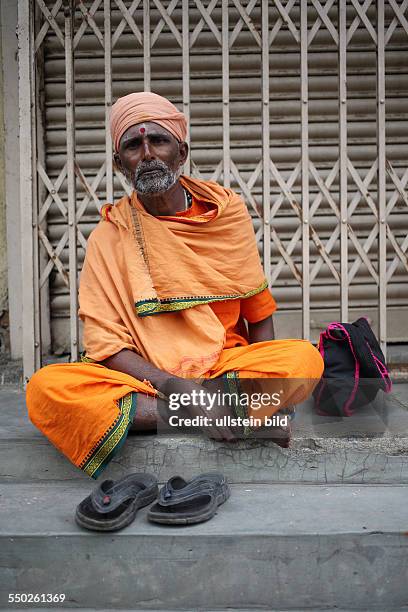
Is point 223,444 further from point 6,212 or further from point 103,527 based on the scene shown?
point 6,212

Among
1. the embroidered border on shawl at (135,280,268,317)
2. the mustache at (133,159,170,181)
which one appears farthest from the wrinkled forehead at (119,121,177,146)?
the embroidered border on shawl at (135,280,268,317)

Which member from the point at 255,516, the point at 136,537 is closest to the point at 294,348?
the point at 255,516

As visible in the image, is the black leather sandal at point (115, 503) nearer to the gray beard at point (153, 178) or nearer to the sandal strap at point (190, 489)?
the sandal strap at point (190, 489)

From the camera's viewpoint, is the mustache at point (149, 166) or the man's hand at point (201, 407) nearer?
the man's hand at point (201, 407)

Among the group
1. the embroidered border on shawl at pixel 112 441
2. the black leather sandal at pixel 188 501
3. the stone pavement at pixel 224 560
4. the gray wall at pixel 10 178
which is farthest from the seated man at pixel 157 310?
the gray wall at pixel 10 178

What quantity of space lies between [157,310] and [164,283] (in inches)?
4.9

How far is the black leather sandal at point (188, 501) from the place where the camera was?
2.53 meters

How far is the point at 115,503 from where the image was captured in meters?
Result: 2.54

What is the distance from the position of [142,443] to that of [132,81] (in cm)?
260

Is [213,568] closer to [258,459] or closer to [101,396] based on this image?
[258,459]

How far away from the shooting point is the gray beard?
3195 millimetres

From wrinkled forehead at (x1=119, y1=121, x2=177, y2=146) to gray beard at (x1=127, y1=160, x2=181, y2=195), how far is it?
4.9 inches

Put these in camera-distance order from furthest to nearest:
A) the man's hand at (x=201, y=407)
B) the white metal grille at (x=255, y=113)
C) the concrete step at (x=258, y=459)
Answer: the white metal grille at (x=255, y=113) → the concrete step at (x=258, y=459) → the man's hand at (x=201, y=407)

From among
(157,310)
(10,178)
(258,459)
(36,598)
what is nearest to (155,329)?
(157,310)
